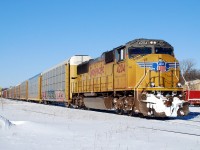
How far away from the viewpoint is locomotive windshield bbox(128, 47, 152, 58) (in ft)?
55.5

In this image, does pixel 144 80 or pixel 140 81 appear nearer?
pixel 140 81

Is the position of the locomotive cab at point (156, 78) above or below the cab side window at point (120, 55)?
below

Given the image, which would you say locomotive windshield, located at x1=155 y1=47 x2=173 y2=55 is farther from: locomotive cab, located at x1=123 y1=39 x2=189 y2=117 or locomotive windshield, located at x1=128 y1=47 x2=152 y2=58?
locomotive windshield, located at x1=128 y1=47 x2=152 y2=58

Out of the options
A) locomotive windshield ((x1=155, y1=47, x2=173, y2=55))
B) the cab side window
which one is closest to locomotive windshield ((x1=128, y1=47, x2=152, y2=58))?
locomotive windshield ((x1=155, y1=47, x2=173, y2=55))

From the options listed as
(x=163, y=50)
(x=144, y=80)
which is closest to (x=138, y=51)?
(x=163, y=50)

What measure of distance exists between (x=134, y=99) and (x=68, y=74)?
14095 millimetres

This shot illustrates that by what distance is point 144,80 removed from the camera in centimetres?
1633

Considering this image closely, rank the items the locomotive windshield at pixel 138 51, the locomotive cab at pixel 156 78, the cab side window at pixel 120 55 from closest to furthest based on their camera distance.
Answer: the locomotive cab at pixel 156 78
the locomotive windshield at pixel 138 51
the cab side window at pixel 120 55

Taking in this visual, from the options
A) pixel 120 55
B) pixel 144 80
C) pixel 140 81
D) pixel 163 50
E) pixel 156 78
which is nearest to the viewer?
pixel 140 81

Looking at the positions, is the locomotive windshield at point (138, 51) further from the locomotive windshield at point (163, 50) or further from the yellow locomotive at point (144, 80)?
the locomotive windshield at point (163, 50)

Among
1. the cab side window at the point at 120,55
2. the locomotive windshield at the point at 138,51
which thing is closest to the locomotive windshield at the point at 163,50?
the locomotive windshield at the point at 138,51

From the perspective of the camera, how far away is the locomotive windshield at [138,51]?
16922mm

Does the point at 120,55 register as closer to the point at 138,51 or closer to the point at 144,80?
the point at 138,51

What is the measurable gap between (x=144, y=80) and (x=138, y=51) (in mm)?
1663
